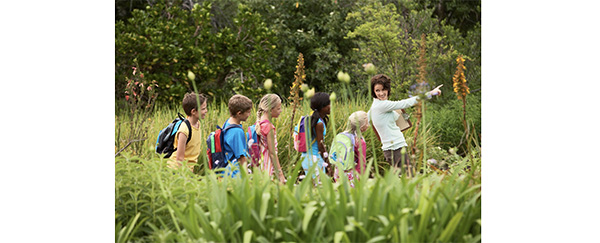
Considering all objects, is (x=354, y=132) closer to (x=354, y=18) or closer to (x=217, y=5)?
(x=354, y=18)

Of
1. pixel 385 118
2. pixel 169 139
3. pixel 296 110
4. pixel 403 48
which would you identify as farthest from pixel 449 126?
pixel 169 139

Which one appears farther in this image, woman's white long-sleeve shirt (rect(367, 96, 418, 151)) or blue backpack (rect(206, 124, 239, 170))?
woman's white long-sleeve shirt (rect(367, 96, 418, 151))

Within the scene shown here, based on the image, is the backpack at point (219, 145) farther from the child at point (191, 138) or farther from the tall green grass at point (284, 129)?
the tall green grass at point (284, 129)

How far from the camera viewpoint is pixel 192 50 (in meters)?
8.81

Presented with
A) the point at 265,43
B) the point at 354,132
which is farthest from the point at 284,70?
the point at 354,132

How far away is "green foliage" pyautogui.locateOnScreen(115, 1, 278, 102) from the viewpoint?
8.39 m

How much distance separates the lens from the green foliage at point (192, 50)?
839 cm

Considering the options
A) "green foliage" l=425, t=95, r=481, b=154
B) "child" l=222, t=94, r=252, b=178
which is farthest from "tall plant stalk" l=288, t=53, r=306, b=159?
"green foliage" l=425, t=95, r=481, b=154

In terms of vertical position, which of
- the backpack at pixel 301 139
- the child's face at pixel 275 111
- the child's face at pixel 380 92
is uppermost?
the child's face at pixel 380 92

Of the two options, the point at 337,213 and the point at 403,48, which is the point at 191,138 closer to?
the point at 337,213

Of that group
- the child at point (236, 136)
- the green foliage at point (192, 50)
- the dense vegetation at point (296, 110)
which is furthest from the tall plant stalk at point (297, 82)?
the green foliage at point (192, 50)

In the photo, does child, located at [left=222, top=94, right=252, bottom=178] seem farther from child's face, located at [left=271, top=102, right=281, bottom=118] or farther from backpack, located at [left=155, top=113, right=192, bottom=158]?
backpack, located at [left=155, top=113, right=192, bottom=158]

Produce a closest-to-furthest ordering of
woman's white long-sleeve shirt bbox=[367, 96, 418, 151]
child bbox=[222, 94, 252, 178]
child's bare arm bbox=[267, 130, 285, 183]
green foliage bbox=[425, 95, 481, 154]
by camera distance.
A: 1. child's bare arm bbox=[267, 130, 285, 183]
2. child bbox=[222, 94, 252, 178]
3. woman's white long-sleeve shirt bbox=[367, 96, 418, 151]
4. green foliage bbox=[425, 95, 481, 154]

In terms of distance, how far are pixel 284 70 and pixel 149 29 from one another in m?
2.84
